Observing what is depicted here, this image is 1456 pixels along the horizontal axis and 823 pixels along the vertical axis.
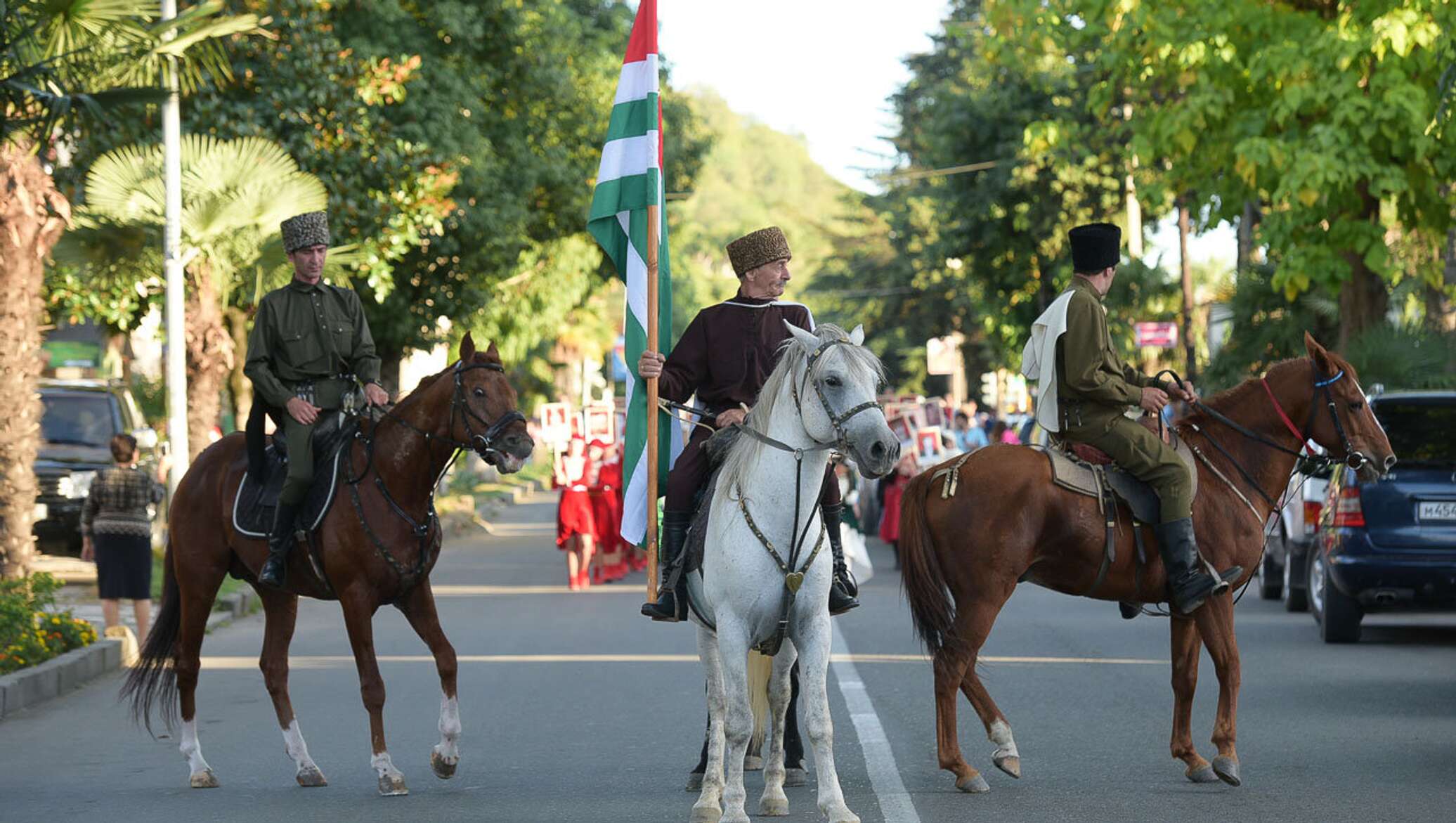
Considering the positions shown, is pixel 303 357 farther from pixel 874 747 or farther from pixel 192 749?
pixel 874 747

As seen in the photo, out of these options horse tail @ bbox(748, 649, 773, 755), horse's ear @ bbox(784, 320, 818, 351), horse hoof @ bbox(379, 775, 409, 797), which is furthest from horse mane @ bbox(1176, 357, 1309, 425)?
horse hoof @ bbox(379, 775, 409, 797)

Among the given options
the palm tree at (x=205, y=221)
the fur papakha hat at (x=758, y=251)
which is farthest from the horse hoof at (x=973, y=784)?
the palm tree at (x=205, y=221)

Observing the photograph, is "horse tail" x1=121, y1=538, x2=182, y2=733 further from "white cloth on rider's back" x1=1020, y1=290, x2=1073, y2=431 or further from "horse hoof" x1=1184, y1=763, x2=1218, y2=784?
"horse hoof" x1=1184, y1=763, x2=1218, y2=784

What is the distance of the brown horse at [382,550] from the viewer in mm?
9492

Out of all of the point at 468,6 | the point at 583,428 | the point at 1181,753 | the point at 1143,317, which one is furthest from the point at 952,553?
the point at 1143,317

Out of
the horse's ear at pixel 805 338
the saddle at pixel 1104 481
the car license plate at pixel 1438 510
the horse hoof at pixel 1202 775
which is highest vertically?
the horse's ear at pixel 805 338

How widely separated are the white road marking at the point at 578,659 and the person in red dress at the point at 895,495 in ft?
33.6

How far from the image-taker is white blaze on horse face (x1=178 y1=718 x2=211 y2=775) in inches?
387

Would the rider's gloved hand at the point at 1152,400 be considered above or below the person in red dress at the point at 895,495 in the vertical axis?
above

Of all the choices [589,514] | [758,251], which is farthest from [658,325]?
[589,514]

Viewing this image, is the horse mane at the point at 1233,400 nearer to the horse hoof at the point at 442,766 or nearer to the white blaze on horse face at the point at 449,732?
the white blaze on horse face at the point at 449,732

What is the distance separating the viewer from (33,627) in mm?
14367

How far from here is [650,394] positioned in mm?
9188

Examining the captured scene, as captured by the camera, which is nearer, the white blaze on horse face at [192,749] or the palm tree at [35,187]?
the white blaze on horse face at [192,749]
